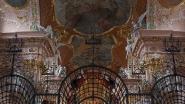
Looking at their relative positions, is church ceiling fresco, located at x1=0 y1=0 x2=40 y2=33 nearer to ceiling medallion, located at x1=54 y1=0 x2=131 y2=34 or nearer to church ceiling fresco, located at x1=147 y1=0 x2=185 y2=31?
ceiling medallion, located at x1=54 y1=0 x2=131 y2=34

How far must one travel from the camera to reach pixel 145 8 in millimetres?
20203

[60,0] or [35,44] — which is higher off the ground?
[60,0]

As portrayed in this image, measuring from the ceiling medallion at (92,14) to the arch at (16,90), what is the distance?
760cm

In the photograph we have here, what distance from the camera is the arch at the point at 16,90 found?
13359 mm

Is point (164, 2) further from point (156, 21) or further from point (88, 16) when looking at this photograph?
point (88, 16)

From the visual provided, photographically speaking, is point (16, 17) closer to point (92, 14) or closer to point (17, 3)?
point (17, 3)

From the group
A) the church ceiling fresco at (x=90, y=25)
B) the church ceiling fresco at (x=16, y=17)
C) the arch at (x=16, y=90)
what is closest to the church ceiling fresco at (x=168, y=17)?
the church ceiling fresco at (x=90, y=25)

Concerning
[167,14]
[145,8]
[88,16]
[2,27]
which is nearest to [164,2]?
[167,14]

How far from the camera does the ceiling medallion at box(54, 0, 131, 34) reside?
2136 centimetres

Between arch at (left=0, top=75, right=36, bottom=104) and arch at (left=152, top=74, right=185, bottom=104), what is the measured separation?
375 centimetres

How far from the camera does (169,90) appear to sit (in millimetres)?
14172

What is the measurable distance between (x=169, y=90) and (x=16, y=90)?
4894mm

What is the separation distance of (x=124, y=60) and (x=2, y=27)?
7.74m

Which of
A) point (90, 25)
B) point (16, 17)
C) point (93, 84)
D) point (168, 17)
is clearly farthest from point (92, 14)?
point (93, 84)
